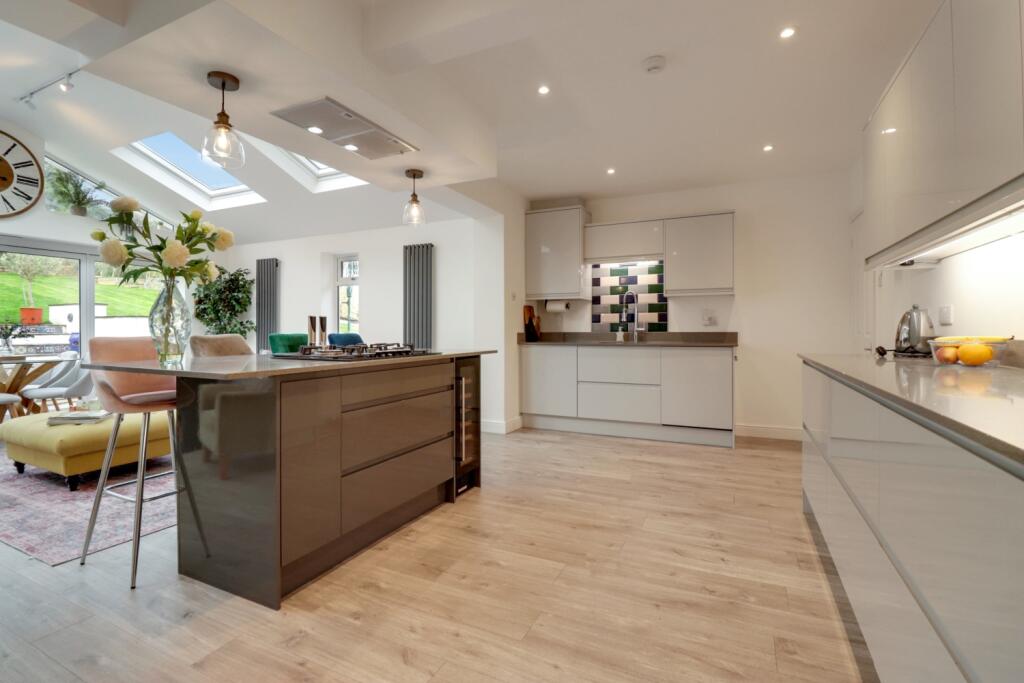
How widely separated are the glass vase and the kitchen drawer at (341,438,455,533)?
2.93ft

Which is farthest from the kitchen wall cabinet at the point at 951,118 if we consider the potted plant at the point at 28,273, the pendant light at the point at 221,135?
the potted plant at the point at 28,273

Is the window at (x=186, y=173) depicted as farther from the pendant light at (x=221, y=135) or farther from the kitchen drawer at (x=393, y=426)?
the kitchen drawer at (x=393, y=426)

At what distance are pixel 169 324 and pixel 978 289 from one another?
3.51 m

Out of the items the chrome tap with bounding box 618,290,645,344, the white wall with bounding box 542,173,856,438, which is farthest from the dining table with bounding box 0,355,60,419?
the white wall with bounding box 542,173,856,438

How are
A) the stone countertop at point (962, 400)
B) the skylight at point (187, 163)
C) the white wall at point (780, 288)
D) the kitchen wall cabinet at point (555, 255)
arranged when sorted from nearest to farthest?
the stone countertop at point (962, 400) → the white wall at point (780, 288) → the kitchen wall cabinet at point (555, 255) → the skylight at point (187, 163)

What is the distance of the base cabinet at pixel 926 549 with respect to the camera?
668mm

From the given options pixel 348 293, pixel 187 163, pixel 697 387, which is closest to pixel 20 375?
pixel 187 163

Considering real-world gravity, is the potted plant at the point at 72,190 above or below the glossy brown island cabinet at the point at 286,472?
above

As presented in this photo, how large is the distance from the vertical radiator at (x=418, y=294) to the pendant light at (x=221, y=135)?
12.3ft

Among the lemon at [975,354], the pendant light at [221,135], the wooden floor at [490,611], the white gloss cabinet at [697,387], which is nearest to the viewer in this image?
the wooden floor at [490,611]

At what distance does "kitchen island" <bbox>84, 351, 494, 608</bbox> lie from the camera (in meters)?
1.75

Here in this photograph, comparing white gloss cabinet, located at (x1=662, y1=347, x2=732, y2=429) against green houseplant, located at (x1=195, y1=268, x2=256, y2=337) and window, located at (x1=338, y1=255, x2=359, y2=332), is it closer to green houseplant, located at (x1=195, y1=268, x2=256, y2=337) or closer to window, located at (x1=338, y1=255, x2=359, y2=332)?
window, located at (x1=338, y1=255, x2=359, y2=332)

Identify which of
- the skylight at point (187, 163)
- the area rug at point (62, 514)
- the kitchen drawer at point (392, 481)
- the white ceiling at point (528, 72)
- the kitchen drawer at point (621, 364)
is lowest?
the area rug at point (62, 514)

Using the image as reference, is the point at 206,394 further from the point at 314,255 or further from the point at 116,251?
the point at 314,255
